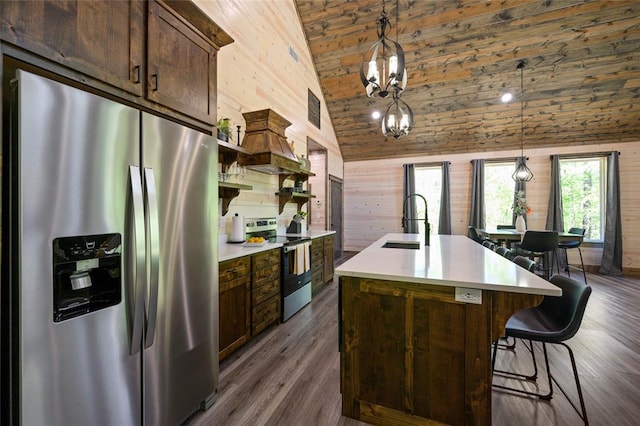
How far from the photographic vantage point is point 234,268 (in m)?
2.22

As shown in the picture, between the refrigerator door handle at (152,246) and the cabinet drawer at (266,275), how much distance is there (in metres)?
1.23

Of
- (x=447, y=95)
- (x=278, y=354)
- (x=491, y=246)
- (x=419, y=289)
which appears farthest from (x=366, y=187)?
(x=419, y=289)

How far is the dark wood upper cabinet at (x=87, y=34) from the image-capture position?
929 mm

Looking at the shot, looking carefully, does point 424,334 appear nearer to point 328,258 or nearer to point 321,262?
point 321,262

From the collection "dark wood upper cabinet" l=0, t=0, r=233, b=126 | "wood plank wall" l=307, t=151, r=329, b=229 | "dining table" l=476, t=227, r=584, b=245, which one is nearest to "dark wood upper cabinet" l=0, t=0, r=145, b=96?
"dark wood upper cabinet" l=0, t=0, r=233, b=126

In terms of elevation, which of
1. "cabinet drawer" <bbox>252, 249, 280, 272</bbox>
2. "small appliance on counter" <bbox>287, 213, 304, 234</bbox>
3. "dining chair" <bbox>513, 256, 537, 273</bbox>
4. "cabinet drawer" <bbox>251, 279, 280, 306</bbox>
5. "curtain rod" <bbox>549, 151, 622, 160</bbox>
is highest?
"curtain rod" <bbox>549, 151, 622, 160</bbox>

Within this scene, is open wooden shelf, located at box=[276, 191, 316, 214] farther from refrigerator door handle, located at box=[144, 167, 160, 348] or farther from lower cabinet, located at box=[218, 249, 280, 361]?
refrigerator door handle, located at box=[144, 167, 160, 348]

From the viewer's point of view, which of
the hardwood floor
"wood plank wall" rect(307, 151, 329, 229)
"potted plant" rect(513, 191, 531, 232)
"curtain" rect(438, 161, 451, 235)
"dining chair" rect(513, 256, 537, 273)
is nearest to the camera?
the hardwood floor

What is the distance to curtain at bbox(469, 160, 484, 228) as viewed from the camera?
6.20 m

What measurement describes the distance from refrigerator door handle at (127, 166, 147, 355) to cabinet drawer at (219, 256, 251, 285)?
0.83 metres

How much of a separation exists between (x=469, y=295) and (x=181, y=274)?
153 centimetres

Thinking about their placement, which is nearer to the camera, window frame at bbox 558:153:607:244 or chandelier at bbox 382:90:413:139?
chandelier at bbox 382:90:413:139

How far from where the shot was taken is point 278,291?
116 inches

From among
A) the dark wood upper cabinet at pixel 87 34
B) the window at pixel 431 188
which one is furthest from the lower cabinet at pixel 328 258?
the dark wood upper cabinet at pixel 87 34
